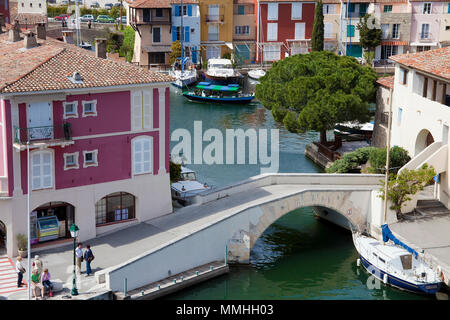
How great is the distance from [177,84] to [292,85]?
34967mm

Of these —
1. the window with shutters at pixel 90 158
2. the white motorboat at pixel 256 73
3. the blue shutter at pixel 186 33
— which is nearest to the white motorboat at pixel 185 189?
the window with shutters at pixel 90 158

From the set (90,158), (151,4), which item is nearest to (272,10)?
(151,4)

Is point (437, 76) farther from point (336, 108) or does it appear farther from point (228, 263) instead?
point (228, 263)

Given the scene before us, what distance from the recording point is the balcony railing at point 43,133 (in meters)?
41.8

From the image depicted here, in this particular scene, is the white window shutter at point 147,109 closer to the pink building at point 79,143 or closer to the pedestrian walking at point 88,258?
the pink building at point 79,143

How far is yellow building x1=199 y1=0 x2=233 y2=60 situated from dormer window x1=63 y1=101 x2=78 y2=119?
208 ft

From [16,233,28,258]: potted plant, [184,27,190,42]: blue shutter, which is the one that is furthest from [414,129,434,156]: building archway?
[184,27,190,42]: blue shutter

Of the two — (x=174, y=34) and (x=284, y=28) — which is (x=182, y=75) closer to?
(x=174, y=34)

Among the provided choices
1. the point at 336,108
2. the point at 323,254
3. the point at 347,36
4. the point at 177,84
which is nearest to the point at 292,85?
the point at 336,108

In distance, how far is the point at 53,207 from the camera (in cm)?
4412

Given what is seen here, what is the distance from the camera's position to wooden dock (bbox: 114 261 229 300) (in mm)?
40312

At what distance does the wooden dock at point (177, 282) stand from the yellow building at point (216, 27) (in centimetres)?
6474

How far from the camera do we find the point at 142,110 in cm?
4581

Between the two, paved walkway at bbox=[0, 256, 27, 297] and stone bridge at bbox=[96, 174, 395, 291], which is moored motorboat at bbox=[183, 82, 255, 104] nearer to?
stone bridge at bbox=[96, 174, 395, 291]
